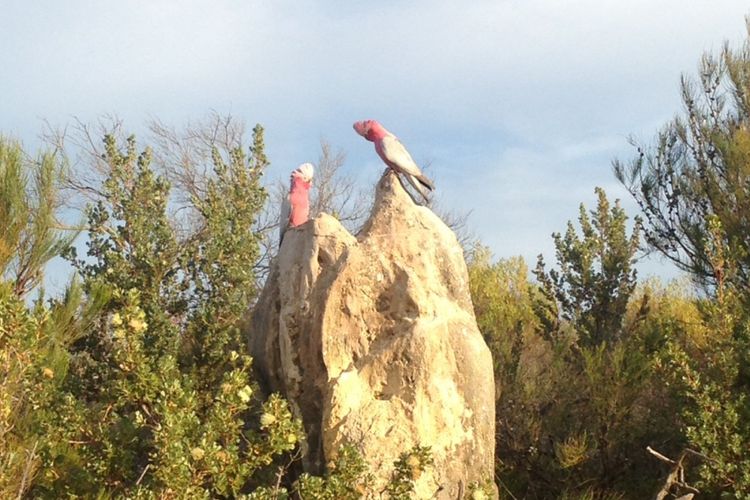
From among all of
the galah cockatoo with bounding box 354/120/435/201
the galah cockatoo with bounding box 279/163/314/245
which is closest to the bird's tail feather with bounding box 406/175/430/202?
the galah cockatoo with bounding box 354/120/435/201

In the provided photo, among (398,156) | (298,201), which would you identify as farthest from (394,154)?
(298,201)

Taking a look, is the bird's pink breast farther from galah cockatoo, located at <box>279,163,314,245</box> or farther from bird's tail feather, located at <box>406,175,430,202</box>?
bird's tail feather, located at <box>406,175,430,202</box>

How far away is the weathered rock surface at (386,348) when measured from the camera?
5277mm

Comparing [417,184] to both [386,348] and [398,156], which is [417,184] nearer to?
[398,156]

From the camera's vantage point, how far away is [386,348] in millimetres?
5414

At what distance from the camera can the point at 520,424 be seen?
7.66 m

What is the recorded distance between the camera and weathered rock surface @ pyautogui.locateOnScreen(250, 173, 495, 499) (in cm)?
528

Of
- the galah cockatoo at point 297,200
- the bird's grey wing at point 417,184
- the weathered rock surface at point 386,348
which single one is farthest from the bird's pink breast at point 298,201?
the bird's grey wing at point 417,184

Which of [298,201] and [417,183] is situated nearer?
[417,183]

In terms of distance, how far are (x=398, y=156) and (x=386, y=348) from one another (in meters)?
1.30

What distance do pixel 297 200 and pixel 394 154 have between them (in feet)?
2.53

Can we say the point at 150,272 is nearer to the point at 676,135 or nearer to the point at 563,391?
the point at 563,391

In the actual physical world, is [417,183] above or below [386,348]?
above

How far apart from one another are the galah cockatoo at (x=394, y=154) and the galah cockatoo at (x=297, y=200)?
1.59 feet
